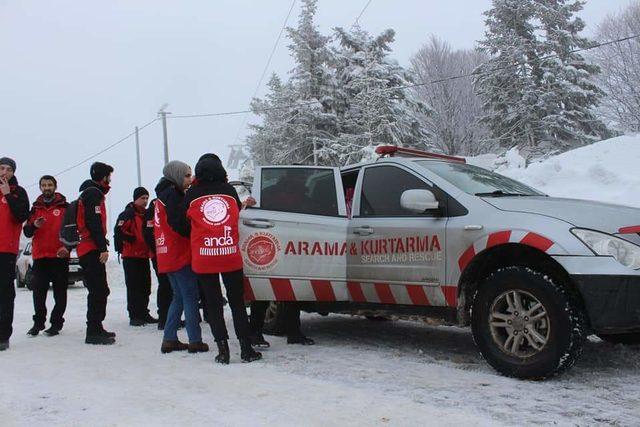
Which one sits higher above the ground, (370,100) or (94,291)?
(370,100)

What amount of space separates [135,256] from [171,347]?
2678 millimetres

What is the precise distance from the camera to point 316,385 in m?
4.16

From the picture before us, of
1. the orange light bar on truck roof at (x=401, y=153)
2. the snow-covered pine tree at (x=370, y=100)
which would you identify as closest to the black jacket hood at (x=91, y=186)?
the orange light bar on truck roof at (x=401, y=153)

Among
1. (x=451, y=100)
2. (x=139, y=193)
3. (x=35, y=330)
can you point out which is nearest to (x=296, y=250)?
(x=35, y=330)

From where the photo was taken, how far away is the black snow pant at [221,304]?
5.04 meters

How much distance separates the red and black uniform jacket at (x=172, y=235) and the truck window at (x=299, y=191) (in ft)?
2.71

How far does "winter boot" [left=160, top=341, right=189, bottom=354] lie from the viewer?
18.1ft

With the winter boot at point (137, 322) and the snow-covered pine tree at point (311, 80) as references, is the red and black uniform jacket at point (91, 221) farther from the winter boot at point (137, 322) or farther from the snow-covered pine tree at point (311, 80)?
the snow-covered pine tree at point (311, 80)

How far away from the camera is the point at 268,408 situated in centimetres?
362

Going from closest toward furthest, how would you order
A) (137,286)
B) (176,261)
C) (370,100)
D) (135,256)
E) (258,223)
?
(176,261) < (258,223) < (137,286) < (135,256) < (370,100)

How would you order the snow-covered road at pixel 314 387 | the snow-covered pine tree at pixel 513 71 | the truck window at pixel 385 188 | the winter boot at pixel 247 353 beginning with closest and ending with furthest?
the snow-covered road at pixel 314 387, the winter boot at pixel 247 353, the truck window at pixel 385 188, the snow-covered pine tree at pixel 513 71

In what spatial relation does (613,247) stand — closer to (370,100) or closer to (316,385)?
(316,385)

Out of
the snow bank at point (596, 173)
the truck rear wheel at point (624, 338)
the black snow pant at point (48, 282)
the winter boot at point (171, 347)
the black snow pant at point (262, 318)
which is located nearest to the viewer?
the truck rear wheel at point (624, 338)

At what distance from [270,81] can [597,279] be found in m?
35.8
